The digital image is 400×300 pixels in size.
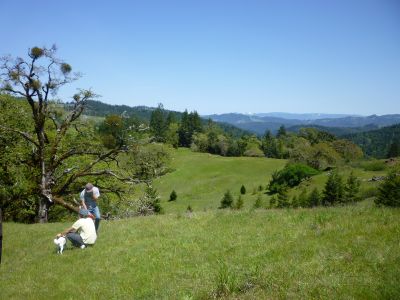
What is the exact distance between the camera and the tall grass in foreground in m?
7.08

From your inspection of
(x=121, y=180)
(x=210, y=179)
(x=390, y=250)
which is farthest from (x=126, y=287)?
(x=210, y=179)

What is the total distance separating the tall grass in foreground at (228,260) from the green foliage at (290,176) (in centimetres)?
8149

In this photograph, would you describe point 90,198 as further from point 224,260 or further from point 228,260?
point 228,260

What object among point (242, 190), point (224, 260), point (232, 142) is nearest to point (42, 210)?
point (224, 260)

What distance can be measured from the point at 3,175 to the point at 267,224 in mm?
21813

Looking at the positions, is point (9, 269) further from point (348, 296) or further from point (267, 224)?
point (348, 296)

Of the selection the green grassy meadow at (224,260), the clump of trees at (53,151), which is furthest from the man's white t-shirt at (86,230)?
the clump of trees at (53,151)

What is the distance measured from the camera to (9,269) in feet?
46.0

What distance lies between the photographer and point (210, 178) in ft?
367

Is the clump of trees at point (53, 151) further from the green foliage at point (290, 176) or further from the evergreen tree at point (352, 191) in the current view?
the green foliage at point (290, 176)

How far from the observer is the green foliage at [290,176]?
9556 cm

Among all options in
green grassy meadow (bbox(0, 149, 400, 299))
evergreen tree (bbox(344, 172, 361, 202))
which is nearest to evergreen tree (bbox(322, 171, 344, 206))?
evergreen tree (bbox(344, 172, 361, 202))

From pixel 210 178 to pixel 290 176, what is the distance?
23616mm

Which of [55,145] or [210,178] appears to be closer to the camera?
[55,145]
